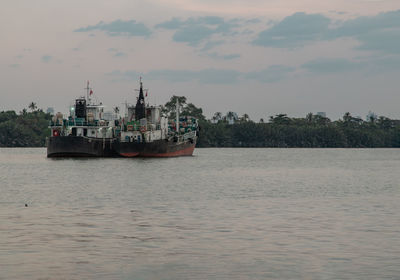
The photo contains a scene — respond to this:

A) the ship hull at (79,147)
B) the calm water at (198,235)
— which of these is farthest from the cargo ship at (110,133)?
the calm water at (198,235)

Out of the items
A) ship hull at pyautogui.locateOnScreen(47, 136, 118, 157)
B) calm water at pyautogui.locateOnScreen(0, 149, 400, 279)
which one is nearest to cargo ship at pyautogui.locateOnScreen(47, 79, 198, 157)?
ship hull at pyautogui.locateOnScreen(47, 136, 118, 157)

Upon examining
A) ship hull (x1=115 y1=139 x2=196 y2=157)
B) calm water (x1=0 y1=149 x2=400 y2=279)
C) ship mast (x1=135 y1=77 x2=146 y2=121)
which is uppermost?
ship mast (x1=135 y1=77 x2=146 y2=121)

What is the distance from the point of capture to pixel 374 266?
23.6 metres

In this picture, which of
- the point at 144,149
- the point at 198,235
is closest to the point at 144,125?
the point at 144,149

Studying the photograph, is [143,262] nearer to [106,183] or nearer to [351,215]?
[351,215]

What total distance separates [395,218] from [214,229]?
11606 millimetres

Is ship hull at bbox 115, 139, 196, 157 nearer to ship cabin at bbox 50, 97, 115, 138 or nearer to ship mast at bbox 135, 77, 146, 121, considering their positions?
ship cabin at bbox 50, 97, 115, 138

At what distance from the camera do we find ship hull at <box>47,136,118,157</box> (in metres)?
126

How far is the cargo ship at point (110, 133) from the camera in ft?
422

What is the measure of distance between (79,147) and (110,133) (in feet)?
33.6

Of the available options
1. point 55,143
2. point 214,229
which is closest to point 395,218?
point 214,229

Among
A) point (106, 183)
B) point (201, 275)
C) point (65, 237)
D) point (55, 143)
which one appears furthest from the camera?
point (55, 143)

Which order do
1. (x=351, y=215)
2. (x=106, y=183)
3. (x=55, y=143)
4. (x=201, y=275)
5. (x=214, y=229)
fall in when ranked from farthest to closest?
1. (x=55, y=143)
2. (x=106, y=183)
3. (x=351, y=215)
4. (x=214, y=229)
5. (x=201, y=275)

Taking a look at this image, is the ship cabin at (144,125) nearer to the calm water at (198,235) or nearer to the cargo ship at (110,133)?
the cargo ship at (110,133)
